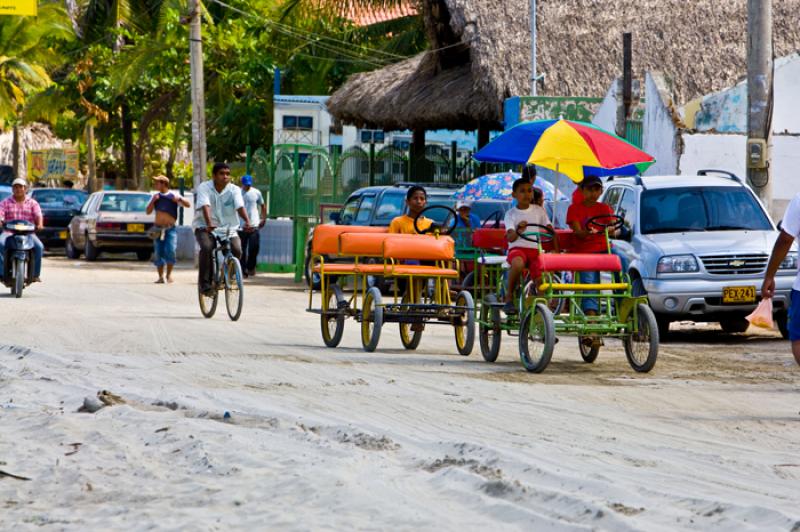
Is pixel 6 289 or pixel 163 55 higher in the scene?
pixel 163 55

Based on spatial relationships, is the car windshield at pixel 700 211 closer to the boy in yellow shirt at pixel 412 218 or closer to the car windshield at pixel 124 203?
the boy in yellow shirt at pixel 412 218

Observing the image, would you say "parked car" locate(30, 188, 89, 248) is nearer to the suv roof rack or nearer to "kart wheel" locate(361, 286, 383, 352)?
the suv roof rack

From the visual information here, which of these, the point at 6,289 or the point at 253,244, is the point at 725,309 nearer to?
the point at 6,289

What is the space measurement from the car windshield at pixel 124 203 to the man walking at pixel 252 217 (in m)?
6.24

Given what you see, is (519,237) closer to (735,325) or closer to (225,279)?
(735,325)

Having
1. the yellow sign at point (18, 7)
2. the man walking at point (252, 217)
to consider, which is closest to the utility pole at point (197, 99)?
the yellow sign at point (18, 7)

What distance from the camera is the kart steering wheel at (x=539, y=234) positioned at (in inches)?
510

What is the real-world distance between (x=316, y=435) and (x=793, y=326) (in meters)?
3.09

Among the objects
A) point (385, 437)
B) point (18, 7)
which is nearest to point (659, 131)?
point (385, 437)

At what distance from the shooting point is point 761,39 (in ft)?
56.3

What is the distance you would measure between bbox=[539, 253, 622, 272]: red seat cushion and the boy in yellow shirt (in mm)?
2159

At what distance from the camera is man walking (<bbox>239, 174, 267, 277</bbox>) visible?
25.7 meters

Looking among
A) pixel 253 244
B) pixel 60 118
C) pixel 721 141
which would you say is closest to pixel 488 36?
pixel 253 244

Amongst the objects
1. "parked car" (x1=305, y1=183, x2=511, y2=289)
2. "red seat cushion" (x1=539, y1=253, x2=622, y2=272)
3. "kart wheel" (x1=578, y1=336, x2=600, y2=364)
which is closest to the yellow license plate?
"kart wheel" (x1=578, y1=336, x2=600, y2=364)
